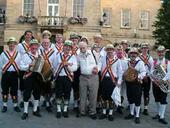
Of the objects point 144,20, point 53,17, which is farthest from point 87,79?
point 144,20

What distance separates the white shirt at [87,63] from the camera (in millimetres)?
12538

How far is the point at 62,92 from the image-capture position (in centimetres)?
1244

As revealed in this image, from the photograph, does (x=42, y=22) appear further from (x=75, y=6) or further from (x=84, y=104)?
(x=84, y=104)

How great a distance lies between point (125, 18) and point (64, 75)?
41.7 metres

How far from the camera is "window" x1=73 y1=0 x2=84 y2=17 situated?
46344 millimetres

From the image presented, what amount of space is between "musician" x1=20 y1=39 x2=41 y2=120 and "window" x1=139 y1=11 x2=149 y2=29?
41.9 m

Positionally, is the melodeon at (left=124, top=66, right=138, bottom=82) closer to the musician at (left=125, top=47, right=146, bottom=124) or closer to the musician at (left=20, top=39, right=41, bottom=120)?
the musician at (left=125, top=47, right=146, bottom=124)

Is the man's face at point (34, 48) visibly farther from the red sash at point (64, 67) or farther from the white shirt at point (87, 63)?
the white shirt at point (87, 63)

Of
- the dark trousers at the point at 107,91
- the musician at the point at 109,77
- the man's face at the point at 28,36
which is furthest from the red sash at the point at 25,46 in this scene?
the dark trousers at the point at 107,91

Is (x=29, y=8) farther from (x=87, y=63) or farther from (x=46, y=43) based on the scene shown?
(x=87, y=63)

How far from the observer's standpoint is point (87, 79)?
41.4 feet

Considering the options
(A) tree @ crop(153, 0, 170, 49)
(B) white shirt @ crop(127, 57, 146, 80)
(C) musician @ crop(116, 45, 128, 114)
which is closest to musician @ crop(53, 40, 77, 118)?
(C) musician @ crop(116, 45, 128, 114)

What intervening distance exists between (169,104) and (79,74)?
4787 millimetres

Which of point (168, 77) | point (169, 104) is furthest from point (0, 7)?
point (168, 77)
